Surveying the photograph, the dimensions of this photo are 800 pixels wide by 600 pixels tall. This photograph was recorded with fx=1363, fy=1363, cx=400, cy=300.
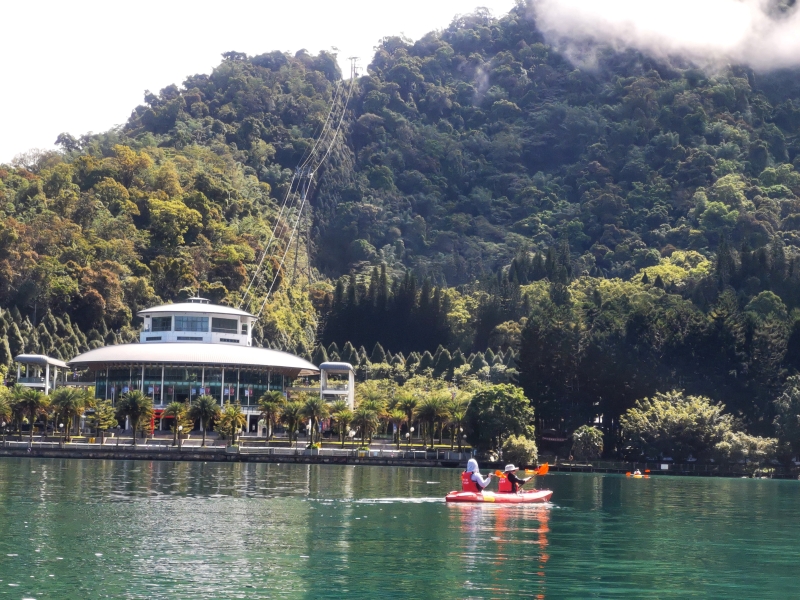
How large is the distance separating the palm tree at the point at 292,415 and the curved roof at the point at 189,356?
18.6 meters

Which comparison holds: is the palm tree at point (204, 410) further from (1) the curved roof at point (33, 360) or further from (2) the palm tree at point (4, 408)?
(1) the curved roof at point (33, 360)

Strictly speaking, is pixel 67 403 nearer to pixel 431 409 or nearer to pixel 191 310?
pixel 431 409

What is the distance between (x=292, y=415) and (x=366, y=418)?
7.25 meters

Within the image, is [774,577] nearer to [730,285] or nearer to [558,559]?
[558,559]

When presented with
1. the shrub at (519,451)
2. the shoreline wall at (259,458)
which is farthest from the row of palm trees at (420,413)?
the shrub at (519,451)

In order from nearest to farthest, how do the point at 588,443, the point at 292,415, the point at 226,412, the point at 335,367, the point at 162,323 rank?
the point at 292,415, the point at 226,412, the point at 588,443, the point at 335,367, the point at 162,323

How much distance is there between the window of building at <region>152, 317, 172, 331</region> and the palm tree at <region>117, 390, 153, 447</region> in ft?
102

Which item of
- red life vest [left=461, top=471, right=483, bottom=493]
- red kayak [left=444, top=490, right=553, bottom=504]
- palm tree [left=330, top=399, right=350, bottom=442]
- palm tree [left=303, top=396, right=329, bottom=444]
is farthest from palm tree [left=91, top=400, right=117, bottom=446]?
red kayak [left=444, top=490, right=553, bottom=504]

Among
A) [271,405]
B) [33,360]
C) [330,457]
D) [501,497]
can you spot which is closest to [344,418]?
[330,457]

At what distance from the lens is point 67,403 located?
126125mm

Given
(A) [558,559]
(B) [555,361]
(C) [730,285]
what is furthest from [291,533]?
(C) [730,285]

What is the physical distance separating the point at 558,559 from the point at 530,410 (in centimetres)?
7812

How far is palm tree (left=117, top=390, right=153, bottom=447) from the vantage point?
5022 inches

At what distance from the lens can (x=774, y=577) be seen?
46125 millimetres
